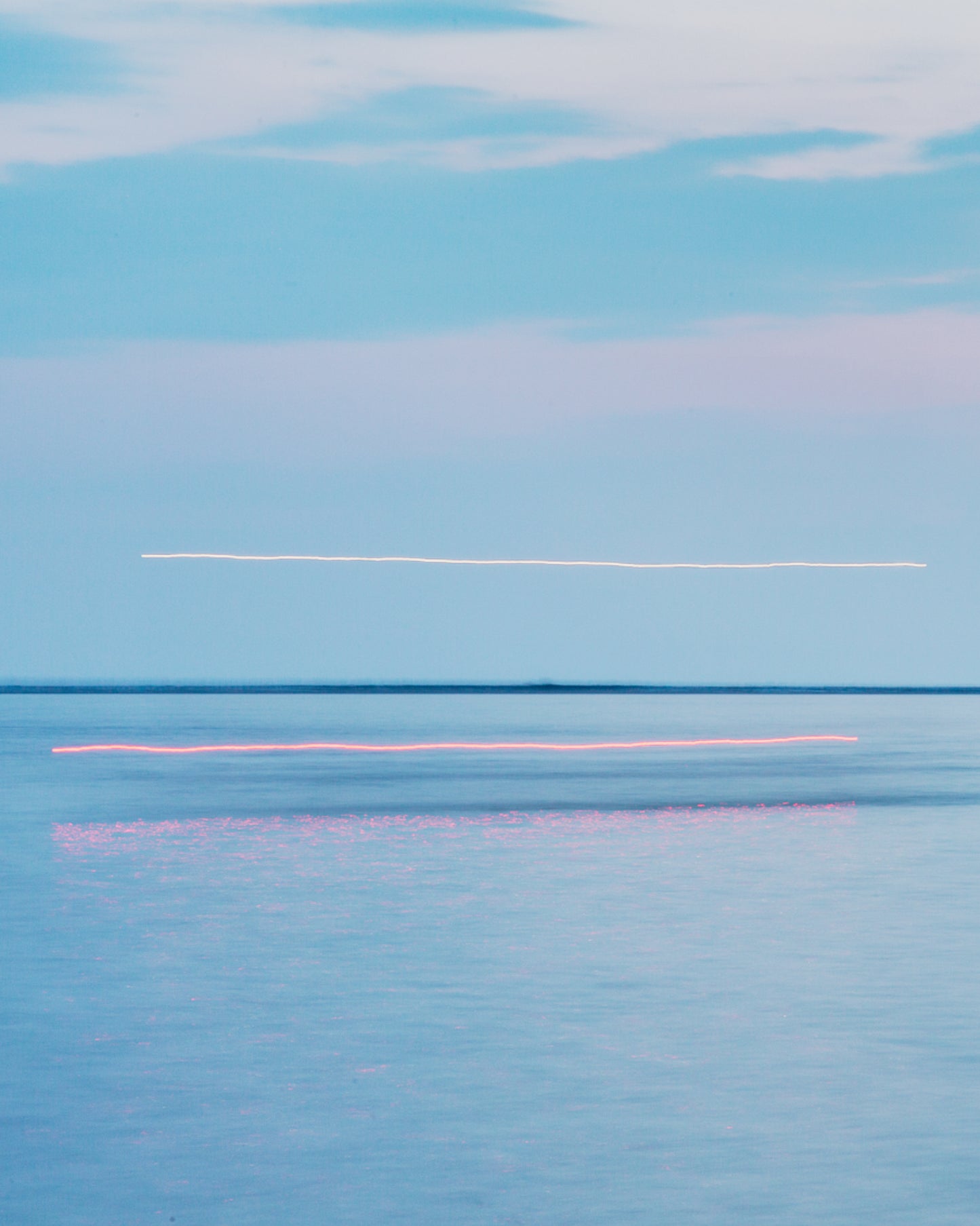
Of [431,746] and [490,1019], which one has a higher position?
[490,1019]

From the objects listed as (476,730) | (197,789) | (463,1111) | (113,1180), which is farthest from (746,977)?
(476,730)

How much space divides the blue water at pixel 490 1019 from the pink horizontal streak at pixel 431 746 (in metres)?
19.4

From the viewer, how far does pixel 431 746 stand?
4372cm

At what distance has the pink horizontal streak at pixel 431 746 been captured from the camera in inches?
1631

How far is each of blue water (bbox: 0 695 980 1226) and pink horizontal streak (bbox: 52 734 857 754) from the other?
1936cm

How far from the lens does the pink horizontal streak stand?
41438 millimetres

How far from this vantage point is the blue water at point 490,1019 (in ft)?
20.8

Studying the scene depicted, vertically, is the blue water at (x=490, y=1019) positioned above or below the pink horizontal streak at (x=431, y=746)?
above

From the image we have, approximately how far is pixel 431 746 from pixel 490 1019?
34.6m

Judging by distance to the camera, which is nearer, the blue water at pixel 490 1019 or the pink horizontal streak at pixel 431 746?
the blue water at pixel 490 1019

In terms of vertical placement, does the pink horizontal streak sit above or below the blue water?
below

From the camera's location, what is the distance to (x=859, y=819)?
21.4m

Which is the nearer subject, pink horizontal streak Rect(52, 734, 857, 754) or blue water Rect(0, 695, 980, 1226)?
blue water Rect(0, 695, 980, 1226)

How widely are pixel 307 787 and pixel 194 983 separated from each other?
17.7 m
